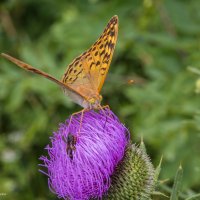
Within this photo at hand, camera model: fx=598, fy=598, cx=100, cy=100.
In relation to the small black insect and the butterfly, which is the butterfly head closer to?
the butterfly

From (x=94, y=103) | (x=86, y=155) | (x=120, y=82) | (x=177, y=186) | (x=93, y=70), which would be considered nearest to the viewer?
(x=177, y=186)

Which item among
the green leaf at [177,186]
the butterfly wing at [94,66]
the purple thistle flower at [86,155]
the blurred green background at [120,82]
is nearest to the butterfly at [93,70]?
the butterfly wing at [94,66]

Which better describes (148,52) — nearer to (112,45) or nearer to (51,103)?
(51,103)

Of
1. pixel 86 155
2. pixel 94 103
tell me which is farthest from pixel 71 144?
pixel 94 103

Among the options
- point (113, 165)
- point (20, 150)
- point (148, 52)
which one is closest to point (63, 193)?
point (113, 165)

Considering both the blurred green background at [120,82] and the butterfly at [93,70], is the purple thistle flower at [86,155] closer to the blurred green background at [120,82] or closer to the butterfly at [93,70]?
the butterfly at [93,70]

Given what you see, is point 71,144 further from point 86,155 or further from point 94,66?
point 94,66
